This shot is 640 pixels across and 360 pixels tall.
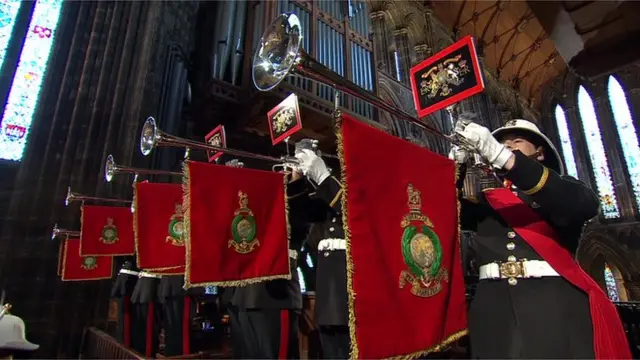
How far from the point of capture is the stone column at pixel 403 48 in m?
11.3

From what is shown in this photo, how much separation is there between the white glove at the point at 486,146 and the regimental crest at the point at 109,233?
14.9ft

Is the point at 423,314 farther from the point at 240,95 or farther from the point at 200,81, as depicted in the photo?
the point at 200,81

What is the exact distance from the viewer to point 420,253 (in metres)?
1.31

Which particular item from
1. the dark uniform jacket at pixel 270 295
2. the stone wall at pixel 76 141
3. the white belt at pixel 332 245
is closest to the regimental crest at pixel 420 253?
the white belt at pixel 332 245

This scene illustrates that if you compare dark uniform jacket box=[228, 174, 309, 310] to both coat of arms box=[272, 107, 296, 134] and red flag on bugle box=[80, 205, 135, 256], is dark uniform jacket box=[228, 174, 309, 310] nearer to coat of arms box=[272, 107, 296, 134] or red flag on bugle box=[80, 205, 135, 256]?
coat of arms box=[272, 107, 296, 134]

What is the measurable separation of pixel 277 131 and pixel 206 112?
2459mm

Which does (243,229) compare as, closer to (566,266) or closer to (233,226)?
(233,226)

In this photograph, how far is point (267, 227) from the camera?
2.71m

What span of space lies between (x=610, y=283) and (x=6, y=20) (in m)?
18.9

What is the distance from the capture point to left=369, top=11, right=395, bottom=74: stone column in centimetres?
1074

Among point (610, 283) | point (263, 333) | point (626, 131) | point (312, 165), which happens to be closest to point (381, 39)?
point (626, 131)

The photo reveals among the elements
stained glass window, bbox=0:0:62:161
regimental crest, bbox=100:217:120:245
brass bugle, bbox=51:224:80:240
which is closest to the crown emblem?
regimental crest, bbox=100:217:120:245

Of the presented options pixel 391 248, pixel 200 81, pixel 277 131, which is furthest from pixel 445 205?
pixel 200 81

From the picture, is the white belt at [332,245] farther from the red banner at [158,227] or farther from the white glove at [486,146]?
the red banner at [158,227]
